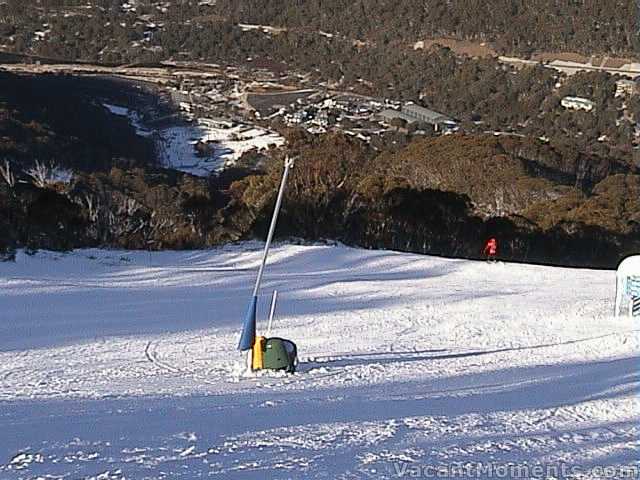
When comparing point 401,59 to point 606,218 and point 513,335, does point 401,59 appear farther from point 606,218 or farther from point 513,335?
point 513,335

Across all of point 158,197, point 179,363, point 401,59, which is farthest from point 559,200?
point 401,59

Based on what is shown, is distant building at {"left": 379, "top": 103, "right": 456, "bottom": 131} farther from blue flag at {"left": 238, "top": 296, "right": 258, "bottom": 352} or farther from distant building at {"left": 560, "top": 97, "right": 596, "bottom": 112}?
blue flag at {"left": 238, "top": 296, "right": 258, "bottom": 352}

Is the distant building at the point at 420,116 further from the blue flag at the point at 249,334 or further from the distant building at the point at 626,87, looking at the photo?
the blue flag at the point at 249,334

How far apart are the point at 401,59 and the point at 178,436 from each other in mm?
62713

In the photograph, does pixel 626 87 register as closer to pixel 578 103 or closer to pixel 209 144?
pixel 578 103

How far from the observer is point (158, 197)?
25.6 metres

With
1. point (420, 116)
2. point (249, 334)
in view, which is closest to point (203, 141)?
point (420, 116)

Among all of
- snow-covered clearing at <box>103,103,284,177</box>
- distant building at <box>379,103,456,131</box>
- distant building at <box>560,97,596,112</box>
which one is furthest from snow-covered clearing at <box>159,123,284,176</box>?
distant building at <box>560,97,596,112</box>

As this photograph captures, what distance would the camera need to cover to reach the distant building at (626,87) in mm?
55225

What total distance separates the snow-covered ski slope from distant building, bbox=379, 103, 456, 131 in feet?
119

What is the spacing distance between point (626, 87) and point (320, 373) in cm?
5084

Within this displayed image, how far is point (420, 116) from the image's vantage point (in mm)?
54281

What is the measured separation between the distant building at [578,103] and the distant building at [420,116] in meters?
6.73

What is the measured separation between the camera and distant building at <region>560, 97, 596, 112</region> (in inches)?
2140
